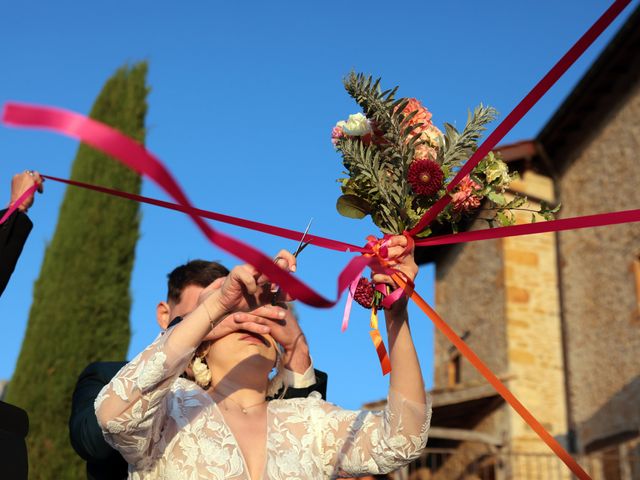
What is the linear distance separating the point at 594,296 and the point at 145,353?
1076 cm

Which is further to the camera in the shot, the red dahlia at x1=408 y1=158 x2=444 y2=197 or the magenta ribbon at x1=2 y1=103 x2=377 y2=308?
the red dahlia at x1=408 y1=158 x2=444 y2=197

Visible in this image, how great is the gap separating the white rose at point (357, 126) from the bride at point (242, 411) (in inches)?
19.1

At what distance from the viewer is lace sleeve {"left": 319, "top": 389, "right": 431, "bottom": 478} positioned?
2.56 meters

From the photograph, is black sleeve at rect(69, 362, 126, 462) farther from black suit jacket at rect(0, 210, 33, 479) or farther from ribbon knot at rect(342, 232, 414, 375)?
ribbon knot at rect(342, 232, 414, 375)

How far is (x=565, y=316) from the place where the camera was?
505 inches

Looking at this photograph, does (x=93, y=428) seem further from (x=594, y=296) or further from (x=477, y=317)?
(x=477, y=317)

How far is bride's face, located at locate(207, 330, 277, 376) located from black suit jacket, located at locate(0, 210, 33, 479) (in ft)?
2.21

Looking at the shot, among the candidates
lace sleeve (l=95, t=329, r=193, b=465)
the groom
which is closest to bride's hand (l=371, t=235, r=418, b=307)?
the groom

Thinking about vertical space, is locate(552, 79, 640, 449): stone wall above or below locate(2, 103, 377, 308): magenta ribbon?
above

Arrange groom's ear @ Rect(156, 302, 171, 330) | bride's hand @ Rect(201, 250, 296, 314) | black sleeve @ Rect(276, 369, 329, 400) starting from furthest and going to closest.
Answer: groom's ear @ Rect(156, 302, 171, 330), black sleeve @ Rect(276, 369, 329, 400), bride's hand @ Rect(201, 250, 296, 314)

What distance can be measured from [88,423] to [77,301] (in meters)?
7.50

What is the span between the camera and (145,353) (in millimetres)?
2318

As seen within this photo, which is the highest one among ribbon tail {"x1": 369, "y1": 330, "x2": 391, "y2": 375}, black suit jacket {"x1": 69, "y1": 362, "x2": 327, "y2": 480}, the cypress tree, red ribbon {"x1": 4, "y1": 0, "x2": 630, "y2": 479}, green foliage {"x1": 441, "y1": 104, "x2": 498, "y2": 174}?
Answer: the cypress tree

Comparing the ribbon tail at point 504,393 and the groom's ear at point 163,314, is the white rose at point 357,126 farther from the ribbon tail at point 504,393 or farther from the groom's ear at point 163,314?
the groom's ear at point 163,314
